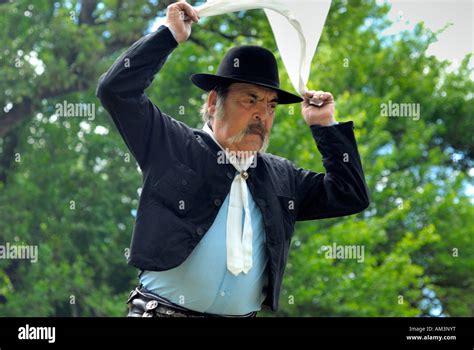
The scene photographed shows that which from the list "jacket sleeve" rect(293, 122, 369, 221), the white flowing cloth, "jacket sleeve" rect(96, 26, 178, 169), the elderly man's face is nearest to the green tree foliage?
the white flowing cloth

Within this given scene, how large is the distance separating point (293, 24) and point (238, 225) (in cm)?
70

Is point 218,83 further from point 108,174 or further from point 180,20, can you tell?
point 108,174

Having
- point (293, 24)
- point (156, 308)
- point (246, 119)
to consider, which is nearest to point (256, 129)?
point (246, 119)

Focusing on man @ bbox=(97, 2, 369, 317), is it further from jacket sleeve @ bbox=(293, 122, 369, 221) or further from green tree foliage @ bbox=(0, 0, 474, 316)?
green tree foliage @ bbox=(0, 0, 474, 316)

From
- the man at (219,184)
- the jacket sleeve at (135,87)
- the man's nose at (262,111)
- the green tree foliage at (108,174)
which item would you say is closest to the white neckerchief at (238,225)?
the man at (219,184)

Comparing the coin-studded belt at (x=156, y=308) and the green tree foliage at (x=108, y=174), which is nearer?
the coin-studded belt at (x=156, y=308)

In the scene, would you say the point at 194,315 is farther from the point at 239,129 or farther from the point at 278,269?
the point at 239,129

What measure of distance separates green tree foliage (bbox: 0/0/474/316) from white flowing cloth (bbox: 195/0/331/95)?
7.27 meters

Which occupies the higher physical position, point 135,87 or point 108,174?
point 135,87

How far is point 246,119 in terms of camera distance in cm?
299

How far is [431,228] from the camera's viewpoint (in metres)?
13.2

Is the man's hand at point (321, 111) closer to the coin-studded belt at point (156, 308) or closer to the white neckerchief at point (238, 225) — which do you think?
the white neckerchief at point (238, 225)

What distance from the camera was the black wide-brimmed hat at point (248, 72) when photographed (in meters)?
3.05

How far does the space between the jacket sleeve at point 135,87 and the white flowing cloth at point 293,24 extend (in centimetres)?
24
